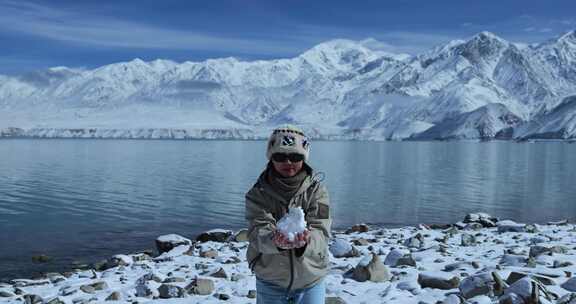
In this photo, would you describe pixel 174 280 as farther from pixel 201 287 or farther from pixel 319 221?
pixel 319 221

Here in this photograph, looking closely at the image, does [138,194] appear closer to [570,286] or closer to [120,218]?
[120,218]

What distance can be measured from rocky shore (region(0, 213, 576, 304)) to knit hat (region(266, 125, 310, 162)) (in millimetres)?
5123

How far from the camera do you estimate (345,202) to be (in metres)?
41.7

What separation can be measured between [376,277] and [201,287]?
3.74 m

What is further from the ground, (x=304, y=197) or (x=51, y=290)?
(x=304, y=197)

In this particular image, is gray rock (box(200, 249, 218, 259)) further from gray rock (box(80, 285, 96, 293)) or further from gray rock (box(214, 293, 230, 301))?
gray rock (box(214, 293, 230, 301))

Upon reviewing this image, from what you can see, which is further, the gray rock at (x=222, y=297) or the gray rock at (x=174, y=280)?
the gray rock at (x=174, y=280)

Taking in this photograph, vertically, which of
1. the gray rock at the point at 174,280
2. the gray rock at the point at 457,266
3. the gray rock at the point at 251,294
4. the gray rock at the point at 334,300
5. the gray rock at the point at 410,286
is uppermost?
the gray rock at the point at 457,266

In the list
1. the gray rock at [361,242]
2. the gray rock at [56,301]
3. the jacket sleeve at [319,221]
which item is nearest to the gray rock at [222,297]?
the gray rock at [56,301]

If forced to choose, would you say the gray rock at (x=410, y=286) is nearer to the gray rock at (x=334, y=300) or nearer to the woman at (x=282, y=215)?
the gray rock at (x=334, y=300)

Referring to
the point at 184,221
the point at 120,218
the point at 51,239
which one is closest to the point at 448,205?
the point at 184,221

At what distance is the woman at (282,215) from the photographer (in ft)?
18.5

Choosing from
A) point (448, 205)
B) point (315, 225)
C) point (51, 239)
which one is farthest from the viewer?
point (448, 205)

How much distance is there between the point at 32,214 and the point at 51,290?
859 inches
